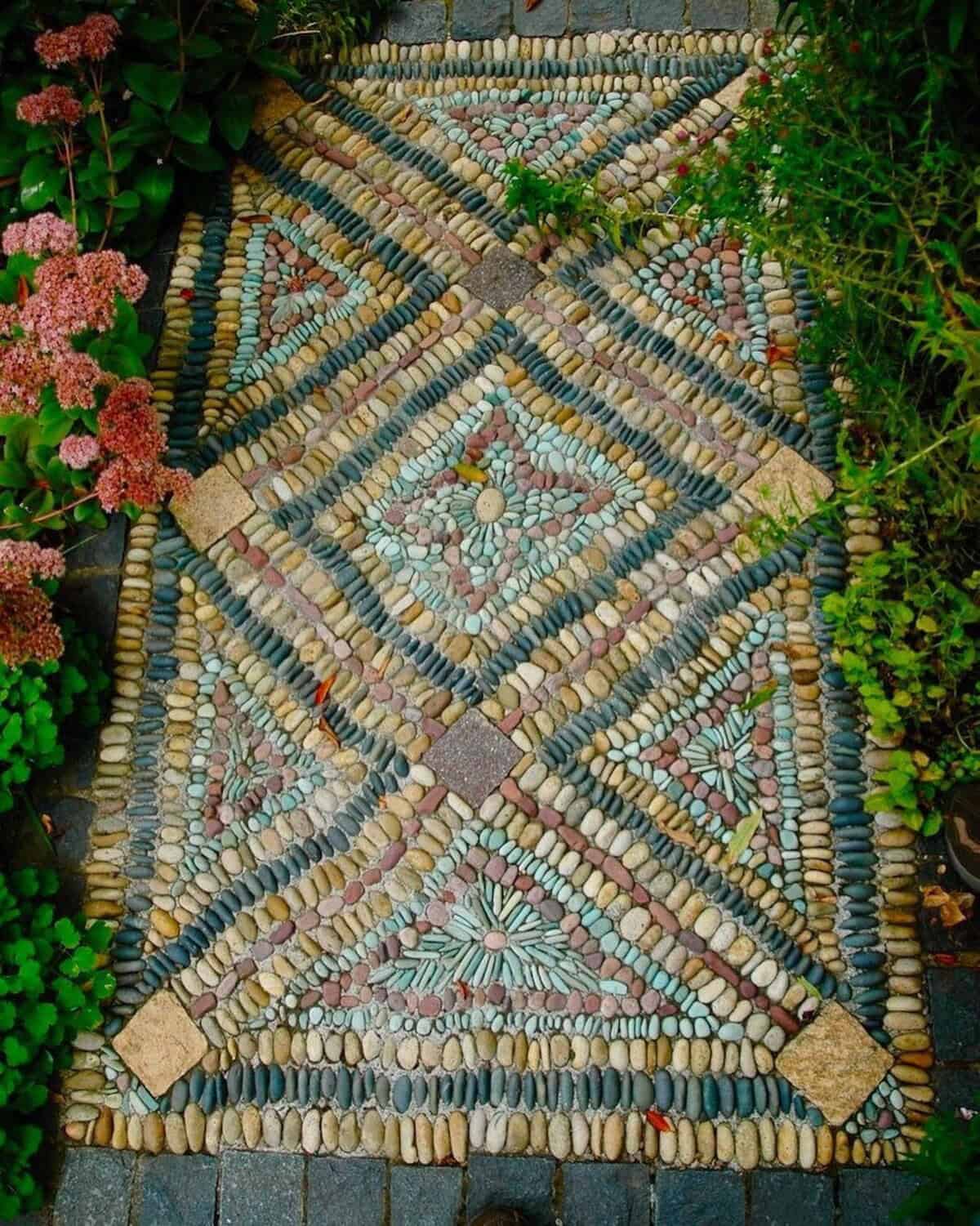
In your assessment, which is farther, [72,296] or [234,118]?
[234,118]

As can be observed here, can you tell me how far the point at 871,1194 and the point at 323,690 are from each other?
1.74m

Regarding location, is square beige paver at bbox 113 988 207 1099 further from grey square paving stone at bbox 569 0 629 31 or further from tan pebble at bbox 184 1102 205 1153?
grey square paving stone at bbox 569 0 629 31

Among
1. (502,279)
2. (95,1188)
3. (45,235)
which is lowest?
(95,1188)

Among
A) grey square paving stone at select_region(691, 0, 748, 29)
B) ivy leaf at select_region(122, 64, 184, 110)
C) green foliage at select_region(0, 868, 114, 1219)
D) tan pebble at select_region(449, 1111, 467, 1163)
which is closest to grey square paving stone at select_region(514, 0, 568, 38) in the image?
grey square paving stone at select_region(691, 0, 748, 29)

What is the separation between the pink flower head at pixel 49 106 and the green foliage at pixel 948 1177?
313cm

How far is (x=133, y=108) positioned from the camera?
3.24m

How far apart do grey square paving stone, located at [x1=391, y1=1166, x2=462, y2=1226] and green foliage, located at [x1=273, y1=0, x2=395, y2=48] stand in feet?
10.9

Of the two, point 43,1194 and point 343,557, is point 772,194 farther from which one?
point 43,1194

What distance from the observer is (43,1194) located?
2686mm

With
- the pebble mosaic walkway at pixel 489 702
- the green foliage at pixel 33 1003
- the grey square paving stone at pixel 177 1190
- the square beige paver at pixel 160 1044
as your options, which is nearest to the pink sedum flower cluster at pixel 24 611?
the pebble mosaic walkway at pixel 489 702

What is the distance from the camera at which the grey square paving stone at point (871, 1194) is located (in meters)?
2.55

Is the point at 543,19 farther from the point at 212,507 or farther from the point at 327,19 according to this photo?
the point at 212,507

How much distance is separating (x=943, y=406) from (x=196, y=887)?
218cm

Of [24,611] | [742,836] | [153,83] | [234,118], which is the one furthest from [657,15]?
[24,611]
